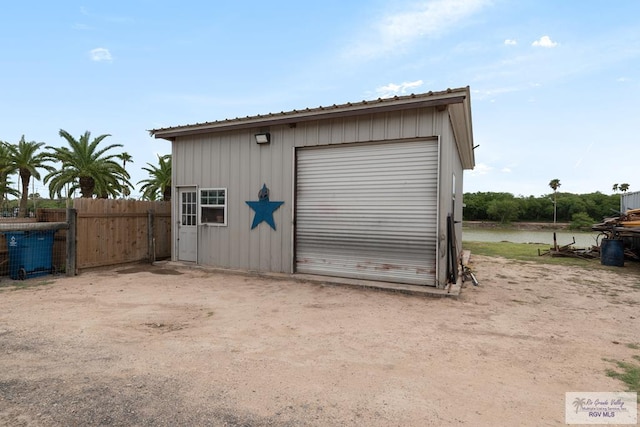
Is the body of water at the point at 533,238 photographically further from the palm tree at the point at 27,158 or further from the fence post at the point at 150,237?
the palm tree at the point at 27,158

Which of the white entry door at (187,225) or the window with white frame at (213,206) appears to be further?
the white entry door at (187,225)

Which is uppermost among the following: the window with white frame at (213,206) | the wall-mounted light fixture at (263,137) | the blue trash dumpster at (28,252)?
the wall-mounted light fixture at (263,137)

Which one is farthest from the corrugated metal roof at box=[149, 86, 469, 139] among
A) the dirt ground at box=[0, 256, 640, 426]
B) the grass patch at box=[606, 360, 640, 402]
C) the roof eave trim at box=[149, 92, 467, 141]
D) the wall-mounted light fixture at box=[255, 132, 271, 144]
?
the grass patch at box=[606, 360, 640, 402]

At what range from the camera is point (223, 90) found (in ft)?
41.6

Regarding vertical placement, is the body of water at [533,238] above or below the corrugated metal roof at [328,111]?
below

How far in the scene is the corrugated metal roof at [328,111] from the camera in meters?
5.74

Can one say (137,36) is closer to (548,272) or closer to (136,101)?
(136,101)

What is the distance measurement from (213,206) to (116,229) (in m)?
2.59

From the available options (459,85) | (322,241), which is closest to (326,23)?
(459,85)

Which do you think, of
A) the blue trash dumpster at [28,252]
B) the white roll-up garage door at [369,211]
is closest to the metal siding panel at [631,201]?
the white roll-up garage door at [369,211]

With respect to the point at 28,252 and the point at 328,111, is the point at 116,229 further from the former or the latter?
the point at 328,111

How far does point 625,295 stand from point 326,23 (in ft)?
31.1

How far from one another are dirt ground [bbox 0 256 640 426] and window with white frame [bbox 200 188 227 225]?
2502mm

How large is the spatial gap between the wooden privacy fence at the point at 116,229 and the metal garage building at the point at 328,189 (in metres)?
0.94
